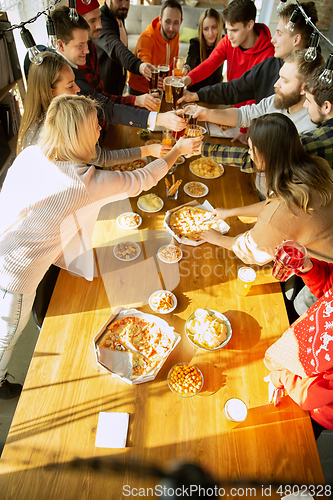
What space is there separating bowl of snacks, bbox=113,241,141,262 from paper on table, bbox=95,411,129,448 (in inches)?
33.6

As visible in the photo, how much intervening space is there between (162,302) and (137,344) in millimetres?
263

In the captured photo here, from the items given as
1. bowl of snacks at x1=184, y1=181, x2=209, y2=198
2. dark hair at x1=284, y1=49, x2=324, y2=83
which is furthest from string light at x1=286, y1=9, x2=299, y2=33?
bowl of snacks at x1=184, y1=181, x2=209, y2=198

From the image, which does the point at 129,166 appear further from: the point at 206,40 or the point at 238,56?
the point at 206,40

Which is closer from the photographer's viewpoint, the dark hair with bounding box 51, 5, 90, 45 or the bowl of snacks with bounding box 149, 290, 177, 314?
the bowl of snacks with bounding box 149, 290, 177, 314

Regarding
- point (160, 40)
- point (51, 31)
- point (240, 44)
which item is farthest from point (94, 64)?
point (240, 44)

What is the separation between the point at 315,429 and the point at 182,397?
690 mm

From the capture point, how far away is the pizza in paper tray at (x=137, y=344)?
1432 mm

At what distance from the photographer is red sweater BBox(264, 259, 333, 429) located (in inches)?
50.3

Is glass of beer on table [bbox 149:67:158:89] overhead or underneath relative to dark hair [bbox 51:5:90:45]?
underneath

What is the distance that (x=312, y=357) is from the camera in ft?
4.38

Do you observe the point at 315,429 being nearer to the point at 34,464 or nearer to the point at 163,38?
the point at 34,464

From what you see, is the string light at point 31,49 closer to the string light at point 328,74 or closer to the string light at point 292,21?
the string light at point 328,74

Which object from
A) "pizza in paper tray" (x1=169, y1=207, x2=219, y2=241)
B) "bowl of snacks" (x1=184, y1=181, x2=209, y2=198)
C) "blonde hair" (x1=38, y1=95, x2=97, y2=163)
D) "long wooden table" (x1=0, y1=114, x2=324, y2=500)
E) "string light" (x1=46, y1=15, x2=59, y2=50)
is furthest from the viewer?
"bowl of snacks" (x1=184, y1=181, x2=209, y2=198)

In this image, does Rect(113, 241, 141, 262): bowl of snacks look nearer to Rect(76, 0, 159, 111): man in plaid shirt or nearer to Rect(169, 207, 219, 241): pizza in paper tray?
Rect(169, 207, 219, 241): pizza in paper tray
